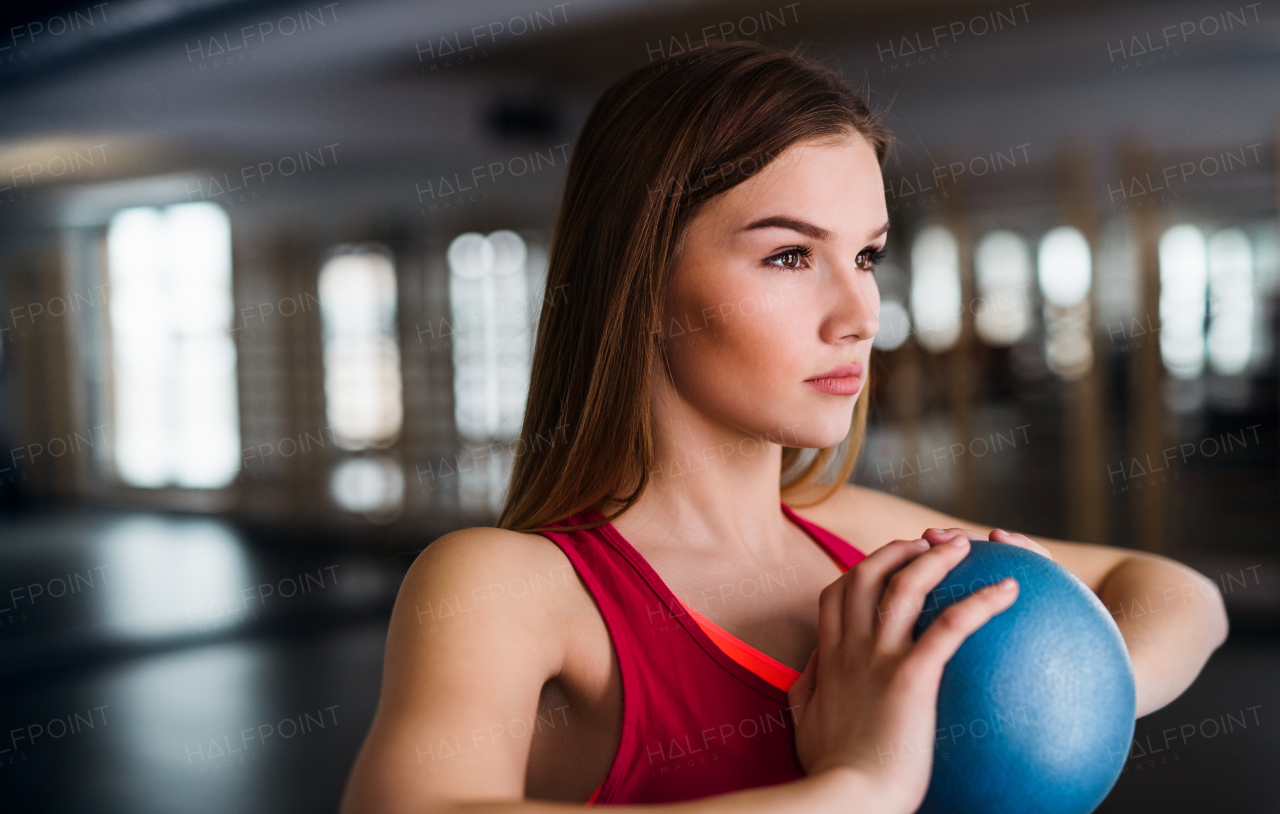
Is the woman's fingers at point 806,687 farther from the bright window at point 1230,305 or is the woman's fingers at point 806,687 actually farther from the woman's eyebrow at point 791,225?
the bright window at point 1230,305

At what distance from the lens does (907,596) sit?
0.89 metres

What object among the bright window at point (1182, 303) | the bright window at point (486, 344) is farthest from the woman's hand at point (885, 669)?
the bright window at point (486, 344)

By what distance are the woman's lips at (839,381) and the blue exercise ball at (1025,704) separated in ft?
0.88

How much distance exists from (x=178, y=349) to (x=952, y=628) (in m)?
8.01

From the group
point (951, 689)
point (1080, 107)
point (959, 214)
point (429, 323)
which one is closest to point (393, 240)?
point (429, 323)

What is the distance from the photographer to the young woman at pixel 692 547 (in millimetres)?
851

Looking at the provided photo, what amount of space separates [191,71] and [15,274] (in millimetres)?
1749

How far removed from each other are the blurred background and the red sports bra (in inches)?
112

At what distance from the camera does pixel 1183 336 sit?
7.40 meters

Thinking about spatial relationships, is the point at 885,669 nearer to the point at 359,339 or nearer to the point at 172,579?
the point at 172,579

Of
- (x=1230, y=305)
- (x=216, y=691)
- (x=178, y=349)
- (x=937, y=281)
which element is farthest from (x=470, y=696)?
(x=937, y=281)

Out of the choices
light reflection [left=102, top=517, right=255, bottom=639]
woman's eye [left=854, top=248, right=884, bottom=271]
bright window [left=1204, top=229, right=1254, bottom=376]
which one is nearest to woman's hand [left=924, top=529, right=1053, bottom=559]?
woman's eye [left=854, top=248, right=884, bottom=271]

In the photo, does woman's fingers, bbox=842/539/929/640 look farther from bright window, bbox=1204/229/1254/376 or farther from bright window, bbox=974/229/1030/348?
bright window, bbox=974/229/1030/348

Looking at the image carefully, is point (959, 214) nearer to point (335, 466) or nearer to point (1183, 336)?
point (1183, 336)
